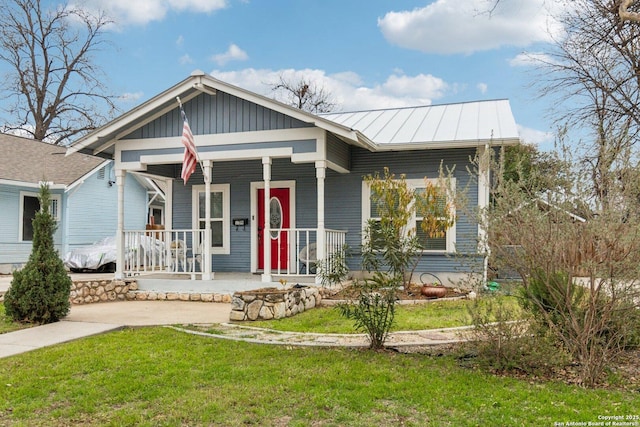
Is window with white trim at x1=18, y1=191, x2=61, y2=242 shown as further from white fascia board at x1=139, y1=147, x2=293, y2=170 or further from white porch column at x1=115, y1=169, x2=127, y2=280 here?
white fascia board at x1=139, y1=147, x2=293, y2=170

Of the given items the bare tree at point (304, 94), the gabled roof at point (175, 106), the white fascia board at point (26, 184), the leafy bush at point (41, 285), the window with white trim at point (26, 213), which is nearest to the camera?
the leafy bush at point (41, 285)

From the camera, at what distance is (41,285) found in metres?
7.54

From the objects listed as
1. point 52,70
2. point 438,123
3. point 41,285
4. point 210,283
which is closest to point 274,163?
point 210,283

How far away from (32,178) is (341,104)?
19.6 m

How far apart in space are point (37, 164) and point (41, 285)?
10564 millimetres

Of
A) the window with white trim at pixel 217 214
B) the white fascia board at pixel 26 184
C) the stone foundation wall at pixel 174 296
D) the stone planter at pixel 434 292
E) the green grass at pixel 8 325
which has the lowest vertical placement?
the green grass at pixel 8 325

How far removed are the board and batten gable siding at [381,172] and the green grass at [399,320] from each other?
230cm

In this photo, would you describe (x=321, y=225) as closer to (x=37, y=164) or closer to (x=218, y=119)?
(x=218, y=119)

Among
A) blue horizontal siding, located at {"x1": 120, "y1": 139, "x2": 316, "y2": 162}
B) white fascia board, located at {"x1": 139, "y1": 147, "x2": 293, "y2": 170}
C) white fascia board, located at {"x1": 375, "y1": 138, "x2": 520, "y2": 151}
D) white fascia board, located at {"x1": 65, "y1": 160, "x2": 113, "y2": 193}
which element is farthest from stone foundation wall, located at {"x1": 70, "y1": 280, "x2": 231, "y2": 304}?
white fascia board, located at {"x1": 65, "y1": 160, "x2": 113, "y2": 193}

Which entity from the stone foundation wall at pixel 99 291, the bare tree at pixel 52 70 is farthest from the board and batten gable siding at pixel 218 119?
the bare tree at pixel 52 70

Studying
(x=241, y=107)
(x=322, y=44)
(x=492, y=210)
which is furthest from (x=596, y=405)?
(x=322, y=44)

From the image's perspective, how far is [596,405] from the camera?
3.90 metres

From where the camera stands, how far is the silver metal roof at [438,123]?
1036 cm

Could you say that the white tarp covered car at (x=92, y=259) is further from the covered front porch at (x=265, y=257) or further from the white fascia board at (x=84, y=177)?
the covered front porch at (x=265, y=257)
